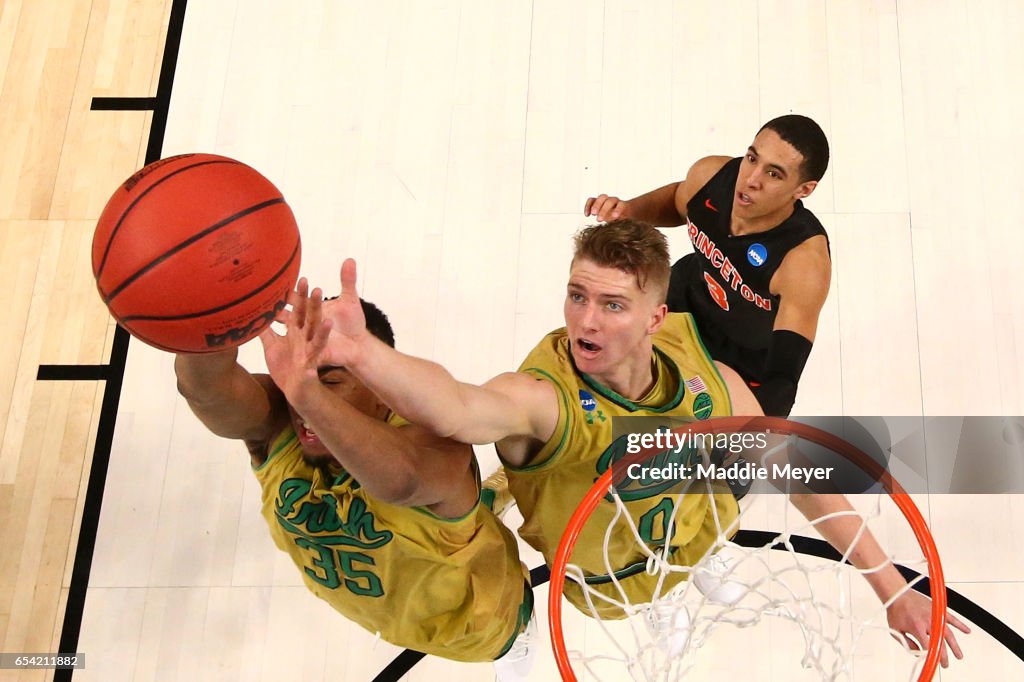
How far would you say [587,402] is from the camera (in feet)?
6.66

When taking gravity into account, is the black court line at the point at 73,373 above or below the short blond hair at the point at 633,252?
below

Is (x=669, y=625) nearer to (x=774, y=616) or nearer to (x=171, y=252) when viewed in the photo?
(x=774, y=616)

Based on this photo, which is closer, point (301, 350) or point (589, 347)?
point (301, 350)

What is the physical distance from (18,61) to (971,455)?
11.6 feet

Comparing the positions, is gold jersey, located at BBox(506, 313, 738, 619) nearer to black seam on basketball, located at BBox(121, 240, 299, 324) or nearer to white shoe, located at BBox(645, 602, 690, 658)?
white shoe, located at BBox(645, 602, 690, 658)

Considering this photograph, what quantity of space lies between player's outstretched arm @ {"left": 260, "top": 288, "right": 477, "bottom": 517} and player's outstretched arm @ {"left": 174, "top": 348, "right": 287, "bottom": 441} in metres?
0.16

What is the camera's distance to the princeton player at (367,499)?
→ 165 cm

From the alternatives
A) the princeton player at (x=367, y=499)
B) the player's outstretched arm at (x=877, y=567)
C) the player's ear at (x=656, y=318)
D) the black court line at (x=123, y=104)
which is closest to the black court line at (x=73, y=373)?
the black court line at (x=123, y=104)

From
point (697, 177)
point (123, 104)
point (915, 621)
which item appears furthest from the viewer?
point (123, 104)

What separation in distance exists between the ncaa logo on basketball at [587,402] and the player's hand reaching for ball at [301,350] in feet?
2.04

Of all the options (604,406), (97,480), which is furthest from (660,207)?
(97,480)

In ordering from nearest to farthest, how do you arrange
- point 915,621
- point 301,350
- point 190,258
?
point 301,350, point 190,258, point 915,621

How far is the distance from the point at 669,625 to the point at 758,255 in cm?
109

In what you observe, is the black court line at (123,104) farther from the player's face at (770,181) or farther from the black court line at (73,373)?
the player's face at (770,181)
